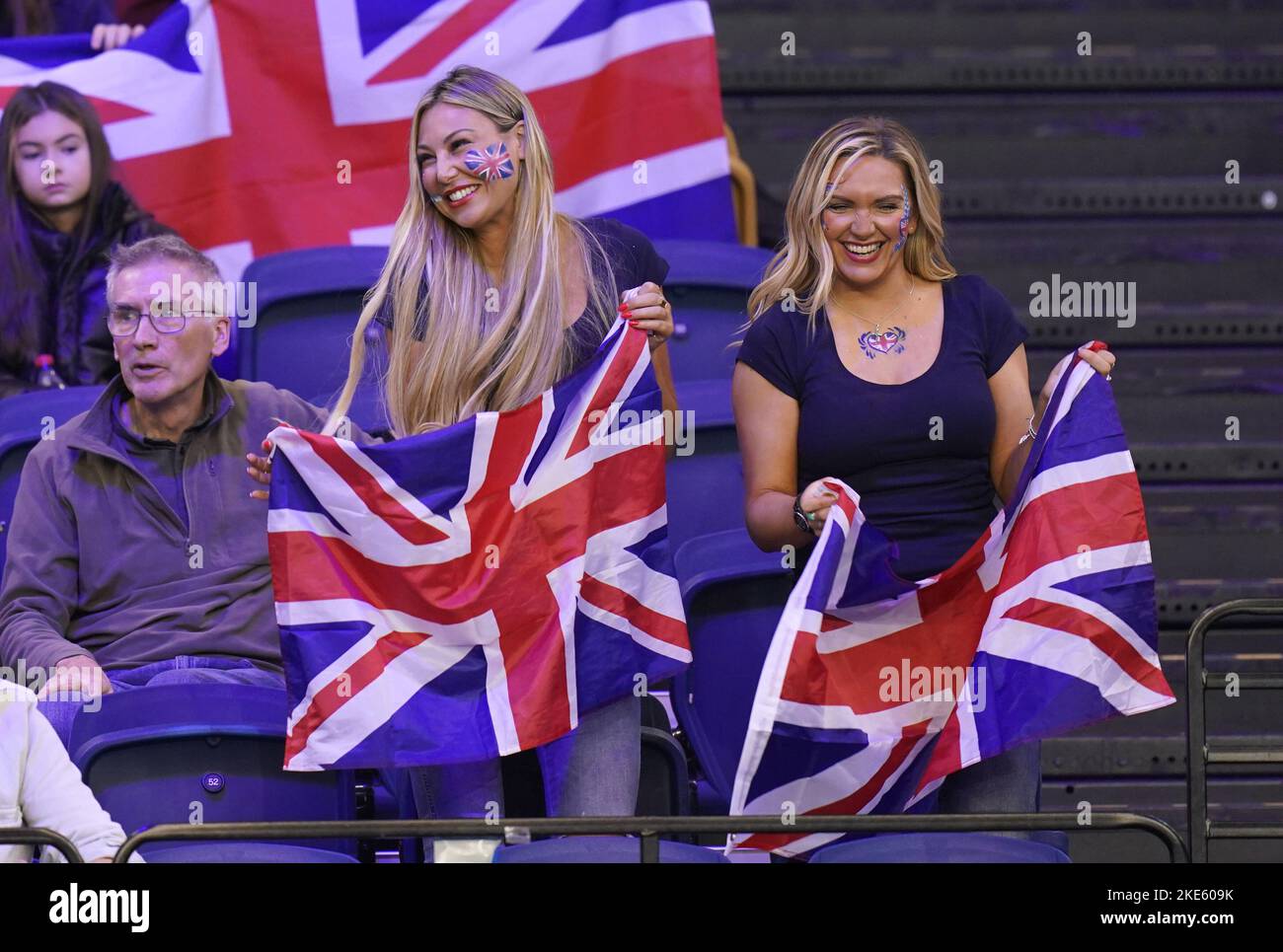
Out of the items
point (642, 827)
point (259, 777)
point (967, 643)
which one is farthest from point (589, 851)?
point (967, 643)

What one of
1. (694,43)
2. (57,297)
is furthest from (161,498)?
(694,43)

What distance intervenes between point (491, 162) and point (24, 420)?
1336 mm

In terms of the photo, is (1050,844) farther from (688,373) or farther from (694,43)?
(694,43)

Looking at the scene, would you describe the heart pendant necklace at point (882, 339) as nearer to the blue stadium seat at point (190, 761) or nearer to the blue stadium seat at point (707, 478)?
the blue stadium seat at point (707, 478)

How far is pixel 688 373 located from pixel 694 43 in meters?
0.95

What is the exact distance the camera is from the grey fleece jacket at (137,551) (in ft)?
12.4

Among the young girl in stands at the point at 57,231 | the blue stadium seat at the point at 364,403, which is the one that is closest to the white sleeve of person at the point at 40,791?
the blue stadium seat at the point at 364,403

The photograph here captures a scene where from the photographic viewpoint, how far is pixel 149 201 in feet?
17.0

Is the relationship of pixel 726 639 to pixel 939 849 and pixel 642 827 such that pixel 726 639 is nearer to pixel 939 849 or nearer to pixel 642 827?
pixel 939 849

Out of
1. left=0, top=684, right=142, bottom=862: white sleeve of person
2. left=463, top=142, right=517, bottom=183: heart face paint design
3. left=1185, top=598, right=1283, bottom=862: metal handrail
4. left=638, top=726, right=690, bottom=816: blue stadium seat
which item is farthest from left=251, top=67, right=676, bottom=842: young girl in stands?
left=1185, top=598, right=1283, bottom=862: metal handrail

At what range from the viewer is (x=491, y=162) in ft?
11.8

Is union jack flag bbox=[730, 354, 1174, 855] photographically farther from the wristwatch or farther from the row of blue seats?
the row of blue seats

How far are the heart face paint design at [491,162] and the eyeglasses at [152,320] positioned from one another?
2.21ft

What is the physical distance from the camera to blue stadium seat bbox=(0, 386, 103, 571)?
4.23m
